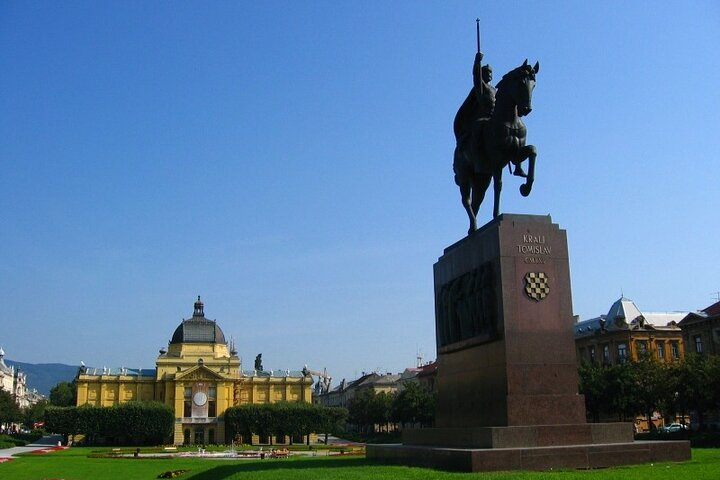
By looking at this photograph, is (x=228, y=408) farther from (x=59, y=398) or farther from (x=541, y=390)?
(x=541, y=390)

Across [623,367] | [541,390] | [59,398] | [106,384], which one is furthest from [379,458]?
[59,398]

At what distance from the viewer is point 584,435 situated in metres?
14.0

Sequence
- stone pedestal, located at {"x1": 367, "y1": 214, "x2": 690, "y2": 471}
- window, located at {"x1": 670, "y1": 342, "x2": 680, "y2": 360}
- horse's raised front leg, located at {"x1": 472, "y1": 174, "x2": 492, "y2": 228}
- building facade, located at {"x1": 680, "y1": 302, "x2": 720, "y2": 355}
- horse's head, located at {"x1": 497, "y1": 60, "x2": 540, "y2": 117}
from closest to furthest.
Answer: stone pedestal, located at {"x1": 367, "y1": 214, "x2": 690, "y2": 471}
horse's head, located at {"x1": 497, "y1": 60, "x2": 540, "y2": 117}
horse's raised front leg, located at {"x1": 472, "y1": 174, "x2": 492, "y2": 228}
building facade, located at {"x1": 680, "y1": 302, "x2": 720, "y2": 355}
window, located at {"x1": 670, "y1": 342, "x2": 680, "y2": 360}

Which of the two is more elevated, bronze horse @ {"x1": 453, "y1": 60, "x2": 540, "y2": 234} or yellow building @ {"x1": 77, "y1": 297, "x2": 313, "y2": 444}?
bronze horse @ {"x1": 453, "y1": 60, "x2": 540, "y2": 234}

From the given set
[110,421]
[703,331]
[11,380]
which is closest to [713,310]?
[703,331]

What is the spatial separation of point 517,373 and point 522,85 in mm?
6526

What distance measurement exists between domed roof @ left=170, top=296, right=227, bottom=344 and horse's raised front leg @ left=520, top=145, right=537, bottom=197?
3209 inches

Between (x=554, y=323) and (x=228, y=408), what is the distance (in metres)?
78.5

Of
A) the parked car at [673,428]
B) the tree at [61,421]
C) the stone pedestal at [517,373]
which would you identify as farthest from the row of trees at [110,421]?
the stone pedestal at [517,373]

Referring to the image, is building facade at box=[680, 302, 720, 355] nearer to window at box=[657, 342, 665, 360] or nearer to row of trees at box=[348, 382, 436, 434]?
window at box=[657, 342, 665, 360]

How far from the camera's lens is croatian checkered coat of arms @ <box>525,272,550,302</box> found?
15180 millimetres

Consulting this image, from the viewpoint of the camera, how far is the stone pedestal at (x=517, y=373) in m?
13.3

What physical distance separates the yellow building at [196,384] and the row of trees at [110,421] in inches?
241

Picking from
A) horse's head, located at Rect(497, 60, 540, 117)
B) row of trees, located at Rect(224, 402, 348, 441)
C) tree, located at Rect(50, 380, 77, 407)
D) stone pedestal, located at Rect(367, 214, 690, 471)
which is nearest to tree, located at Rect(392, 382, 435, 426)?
row of trees, located at Rect(224, 402, 348, 441)
